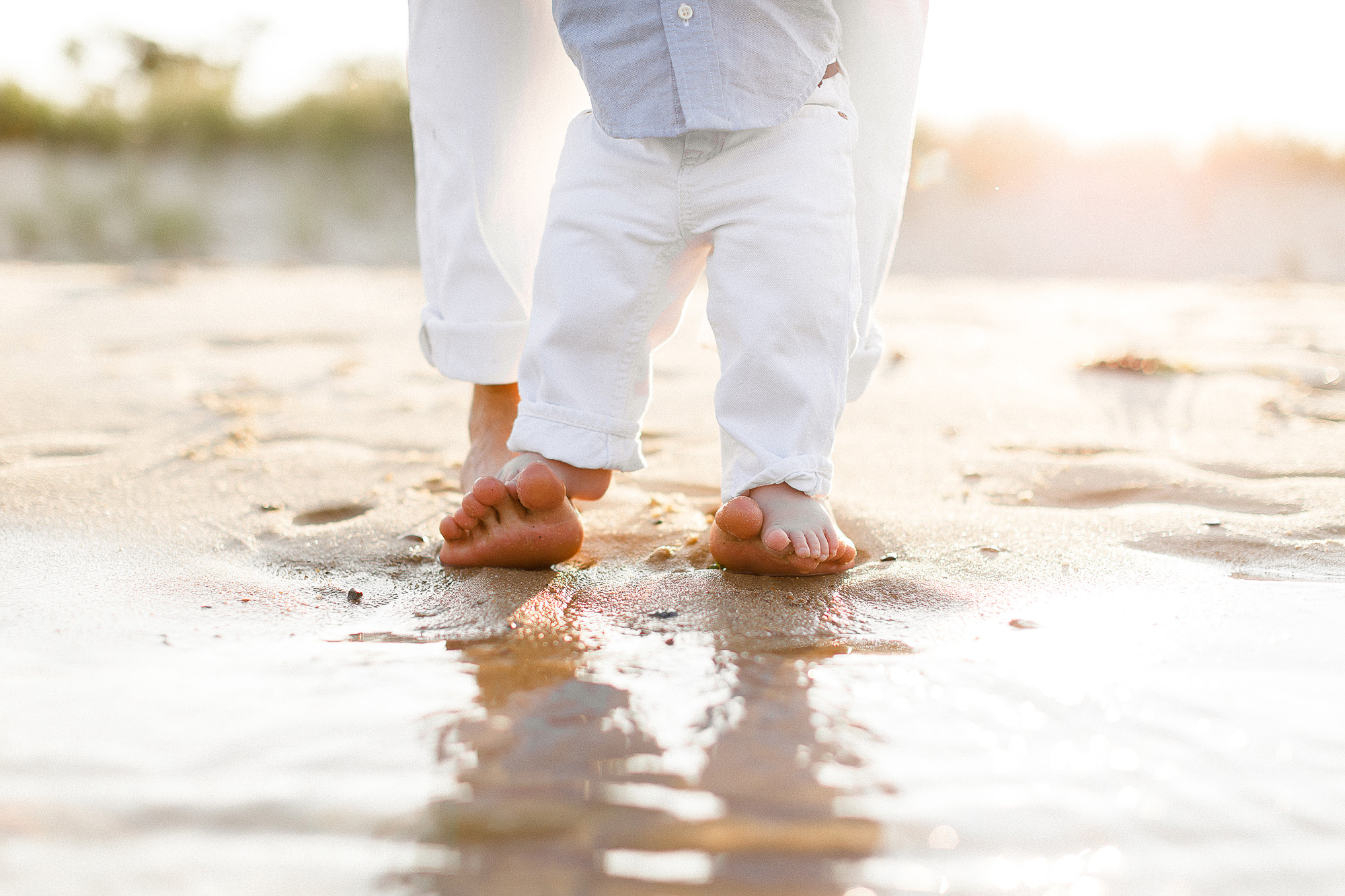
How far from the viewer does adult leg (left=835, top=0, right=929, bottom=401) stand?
153 centimetres

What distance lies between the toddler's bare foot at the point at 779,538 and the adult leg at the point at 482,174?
0.43 m

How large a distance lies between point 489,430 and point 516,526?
13.5 inches

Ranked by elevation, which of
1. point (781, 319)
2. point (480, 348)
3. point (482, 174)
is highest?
point (482, 174)

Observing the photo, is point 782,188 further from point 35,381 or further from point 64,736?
point 35,381

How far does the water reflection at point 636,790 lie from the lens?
66cm

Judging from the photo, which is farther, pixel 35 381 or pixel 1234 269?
pixel 1234 269

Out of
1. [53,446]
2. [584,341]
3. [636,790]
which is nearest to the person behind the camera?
[636,790]

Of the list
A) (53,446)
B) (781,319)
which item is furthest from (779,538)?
(53,446)

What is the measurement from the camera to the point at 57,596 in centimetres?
113

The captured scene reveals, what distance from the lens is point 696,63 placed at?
1.28 meters

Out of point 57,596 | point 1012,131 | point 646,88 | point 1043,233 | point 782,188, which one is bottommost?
point 57,596

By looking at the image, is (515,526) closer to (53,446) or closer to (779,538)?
(779,538)

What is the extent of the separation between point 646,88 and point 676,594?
63cm

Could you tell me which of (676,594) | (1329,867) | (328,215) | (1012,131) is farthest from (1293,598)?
(1012,131)
